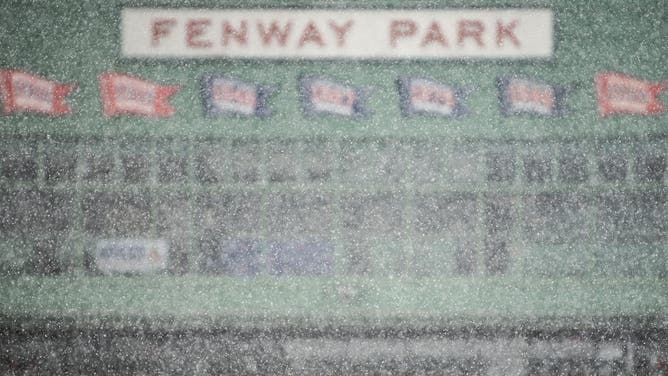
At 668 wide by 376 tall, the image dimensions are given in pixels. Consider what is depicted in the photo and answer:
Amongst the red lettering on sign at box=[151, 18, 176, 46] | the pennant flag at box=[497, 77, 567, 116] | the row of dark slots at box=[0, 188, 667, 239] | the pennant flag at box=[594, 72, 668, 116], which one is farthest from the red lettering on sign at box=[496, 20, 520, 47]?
the red lettering on sign at box=[151, 18, 176, 46]

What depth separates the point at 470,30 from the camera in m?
1.74

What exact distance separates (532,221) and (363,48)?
73cm

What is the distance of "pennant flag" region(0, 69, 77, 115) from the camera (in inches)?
71.1

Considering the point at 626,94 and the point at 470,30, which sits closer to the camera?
the point at 470,30

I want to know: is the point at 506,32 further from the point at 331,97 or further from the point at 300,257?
the point at 300,257

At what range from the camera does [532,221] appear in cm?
180

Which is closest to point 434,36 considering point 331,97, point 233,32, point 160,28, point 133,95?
point 331,97

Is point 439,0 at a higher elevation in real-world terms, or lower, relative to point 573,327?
higher

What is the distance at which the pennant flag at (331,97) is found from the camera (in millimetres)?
1839

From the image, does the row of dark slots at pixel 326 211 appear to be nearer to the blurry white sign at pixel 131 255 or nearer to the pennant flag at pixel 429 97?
the blurry white sign at pixel 131 255

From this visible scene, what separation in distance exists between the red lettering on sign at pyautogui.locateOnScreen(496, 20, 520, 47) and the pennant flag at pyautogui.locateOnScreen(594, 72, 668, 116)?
34 centimetres

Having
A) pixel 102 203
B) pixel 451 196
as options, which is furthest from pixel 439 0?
pixel 102 203

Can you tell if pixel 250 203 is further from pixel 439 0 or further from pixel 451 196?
pixel 439 0

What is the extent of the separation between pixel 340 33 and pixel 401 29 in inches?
7.0
